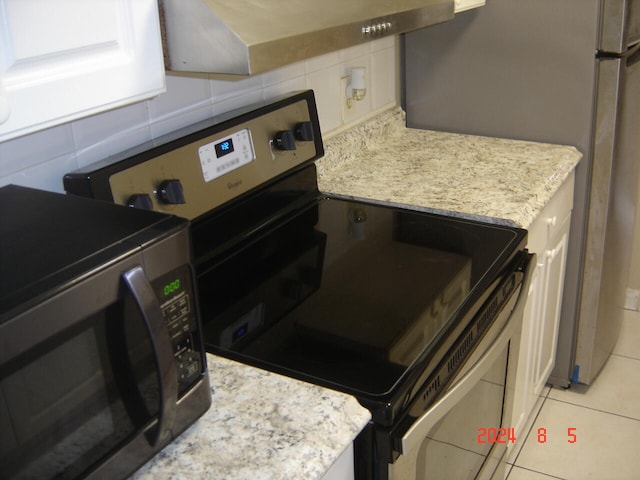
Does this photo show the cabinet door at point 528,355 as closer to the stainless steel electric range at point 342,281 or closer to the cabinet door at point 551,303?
the cabinet door at point 551,303

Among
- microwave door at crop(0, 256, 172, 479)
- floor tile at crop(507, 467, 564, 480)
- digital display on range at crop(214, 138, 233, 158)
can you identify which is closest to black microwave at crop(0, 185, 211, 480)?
microwave door at crop(0, 256, 172, 479)

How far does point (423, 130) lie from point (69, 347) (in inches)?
67.2

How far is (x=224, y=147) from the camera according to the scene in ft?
4.75

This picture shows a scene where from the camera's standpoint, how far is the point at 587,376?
2365mm

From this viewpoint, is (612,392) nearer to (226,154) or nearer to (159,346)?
(226,154)

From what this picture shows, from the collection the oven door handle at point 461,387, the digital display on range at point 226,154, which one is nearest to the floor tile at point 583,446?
the oven door handle at point 461,387

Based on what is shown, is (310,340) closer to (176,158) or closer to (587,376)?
(176,158)

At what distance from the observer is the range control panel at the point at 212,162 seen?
48.6 inches

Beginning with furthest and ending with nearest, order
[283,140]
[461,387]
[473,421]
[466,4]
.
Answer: [466,4] < [283,140] < [473,421] < [461,387]

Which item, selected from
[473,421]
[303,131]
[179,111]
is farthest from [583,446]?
[179,111]

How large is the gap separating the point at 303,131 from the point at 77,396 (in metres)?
1.01

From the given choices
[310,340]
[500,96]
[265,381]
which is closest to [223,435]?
[265,381]

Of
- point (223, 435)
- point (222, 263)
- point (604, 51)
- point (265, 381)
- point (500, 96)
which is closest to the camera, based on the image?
point (223, 435)

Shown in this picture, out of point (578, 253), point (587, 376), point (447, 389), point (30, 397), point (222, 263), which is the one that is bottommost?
point (587, 376)
